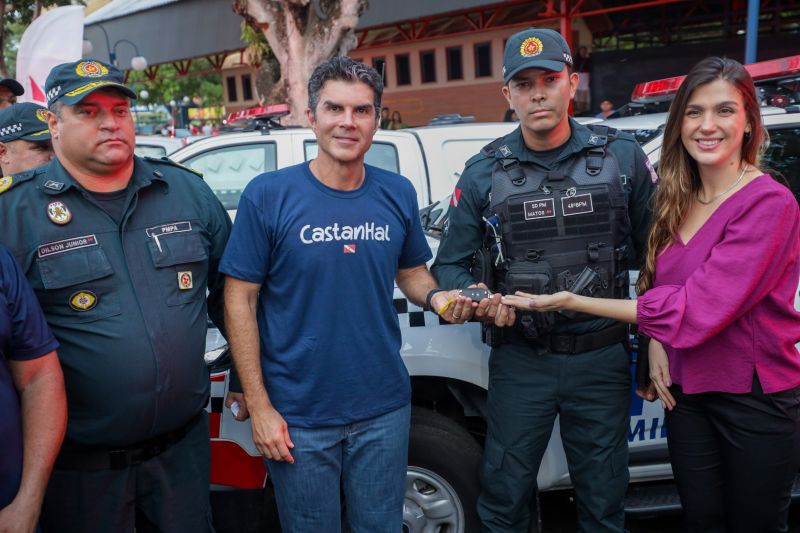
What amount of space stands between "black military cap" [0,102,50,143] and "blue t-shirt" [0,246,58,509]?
5.54ft

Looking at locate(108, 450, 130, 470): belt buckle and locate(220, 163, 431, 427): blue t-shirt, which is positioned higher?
locate(220, 163, 431, 427): blue t-shirt

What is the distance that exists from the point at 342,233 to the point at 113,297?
0.68 m

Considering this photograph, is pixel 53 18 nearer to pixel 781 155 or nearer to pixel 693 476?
pixel 781 155

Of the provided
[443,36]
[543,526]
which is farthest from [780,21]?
[543,526]

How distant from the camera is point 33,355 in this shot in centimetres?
179

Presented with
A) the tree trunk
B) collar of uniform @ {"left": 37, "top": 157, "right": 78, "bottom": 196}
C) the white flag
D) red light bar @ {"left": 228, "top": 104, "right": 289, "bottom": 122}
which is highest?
the tree trunk

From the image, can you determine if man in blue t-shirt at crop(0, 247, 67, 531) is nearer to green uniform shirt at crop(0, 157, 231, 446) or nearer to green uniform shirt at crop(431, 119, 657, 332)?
green uniform shirt at crop(0, 157, 231, 446)

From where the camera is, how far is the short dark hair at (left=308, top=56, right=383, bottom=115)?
2123mm

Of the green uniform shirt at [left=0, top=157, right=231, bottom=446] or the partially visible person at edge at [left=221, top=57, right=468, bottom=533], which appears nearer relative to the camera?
the green uniform shirt at [left=0, top=157, right=231, bottom=446]

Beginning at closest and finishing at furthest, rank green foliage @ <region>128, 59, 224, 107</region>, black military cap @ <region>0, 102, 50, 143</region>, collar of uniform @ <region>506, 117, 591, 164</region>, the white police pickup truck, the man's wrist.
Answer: the man's wrist, collar of uniform @ <region>506, 117, 591, 164</region>, the white police pickup truck, black military cap @ <region>0, 102, 50, 143</region>, green foliage @ <region>128, 59, 224, 107</region>

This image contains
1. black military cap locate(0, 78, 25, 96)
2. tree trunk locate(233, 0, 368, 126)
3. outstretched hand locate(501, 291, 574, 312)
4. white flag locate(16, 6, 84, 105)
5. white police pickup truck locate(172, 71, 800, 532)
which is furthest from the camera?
tree trunk locate(233, 0, 368, 126)

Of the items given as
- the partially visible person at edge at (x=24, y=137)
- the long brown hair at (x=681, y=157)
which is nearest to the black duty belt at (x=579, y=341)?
the long brown hair at (x=681, y=157)

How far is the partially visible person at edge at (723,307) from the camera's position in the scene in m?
2.03

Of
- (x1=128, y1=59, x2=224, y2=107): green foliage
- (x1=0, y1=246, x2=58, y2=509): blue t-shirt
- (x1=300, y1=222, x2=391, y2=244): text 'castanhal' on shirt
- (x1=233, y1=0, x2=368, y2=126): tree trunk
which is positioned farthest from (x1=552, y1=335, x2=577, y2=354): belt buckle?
(x1=128, y1=59, x2=224, y2=107): green foliage
